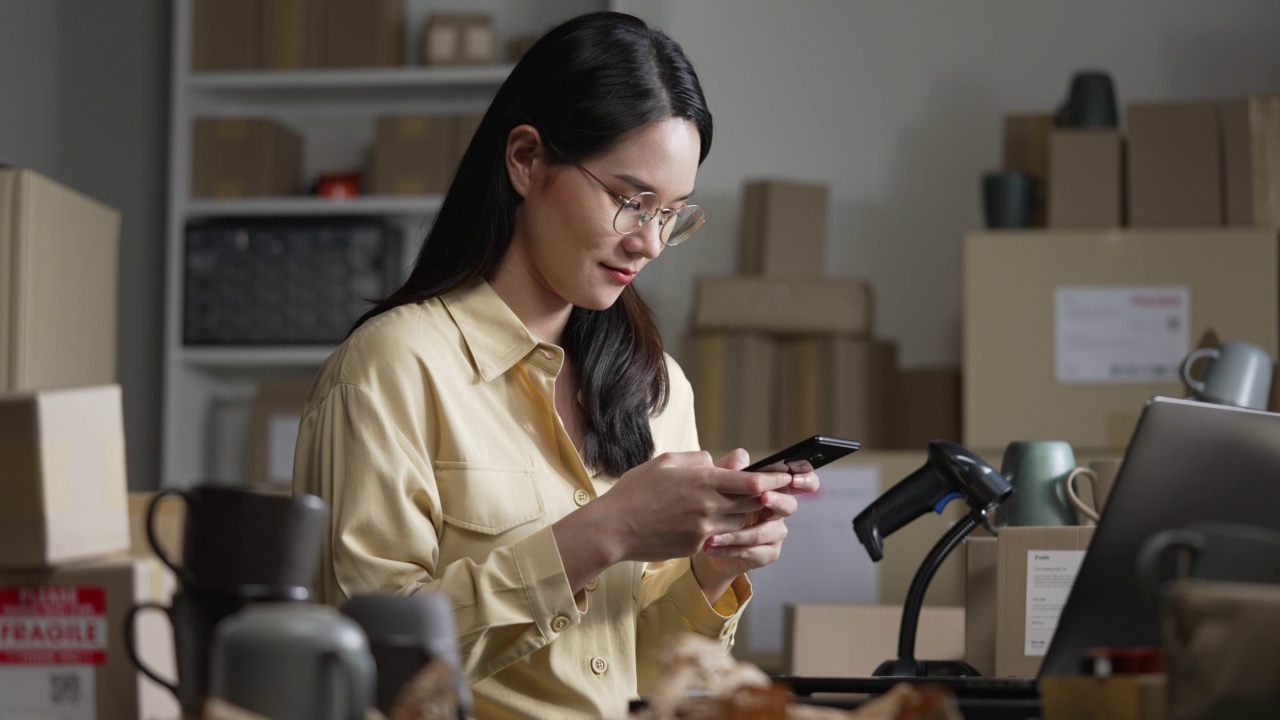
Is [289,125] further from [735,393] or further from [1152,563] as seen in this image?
[1152,563]

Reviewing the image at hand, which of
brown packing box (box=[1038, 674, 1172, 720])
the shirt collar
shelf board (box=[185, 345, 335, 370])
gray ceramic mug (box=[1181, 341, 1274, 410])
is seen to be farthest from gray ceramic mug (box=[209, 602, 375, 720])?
shelf board (box=[185, 345, 335, 370])

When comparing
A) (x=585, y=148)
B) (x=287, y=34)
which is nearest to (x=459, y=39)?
(x=287, y=34)

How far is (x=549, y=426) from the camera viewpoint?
156 cm

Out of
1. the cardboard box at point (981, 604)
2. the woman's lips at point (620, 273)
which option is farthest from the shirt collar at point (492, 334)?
the cardboard box at point (981, 604)

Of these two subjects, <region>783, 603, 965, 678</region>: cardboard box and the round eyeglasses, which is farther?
<region>783, 603, 965, 678</region>: cardboard box

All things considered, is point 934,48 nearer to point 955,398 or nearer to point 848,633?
point 955,398

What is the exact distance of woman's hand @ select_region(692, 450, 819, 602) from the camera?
1.38 meters

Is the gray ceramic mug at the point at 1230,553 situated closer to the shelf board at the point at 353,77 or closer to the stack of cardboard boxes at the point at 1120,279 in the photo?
the stack of cardboard boxes at the point at 1120,279

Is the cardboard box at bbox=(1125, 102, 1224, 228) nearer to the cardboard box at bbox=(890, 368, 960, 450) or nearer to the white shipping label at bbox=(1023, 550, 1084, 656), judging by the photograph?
the cardboard box at bbox=(890, 368, 960, 450)

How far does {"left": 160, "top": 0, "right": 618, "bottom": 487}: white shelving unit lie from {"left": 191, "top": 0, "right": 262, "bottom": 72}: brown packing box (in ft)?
0.09

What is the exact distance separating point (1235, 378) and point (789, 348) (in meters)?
1.41

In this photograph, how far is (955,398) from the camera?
3.53 metres

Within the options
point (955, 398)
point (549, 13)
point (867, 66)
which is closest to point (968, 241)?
point (955, 398)

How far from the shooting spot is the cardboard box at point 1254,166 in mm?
3137
